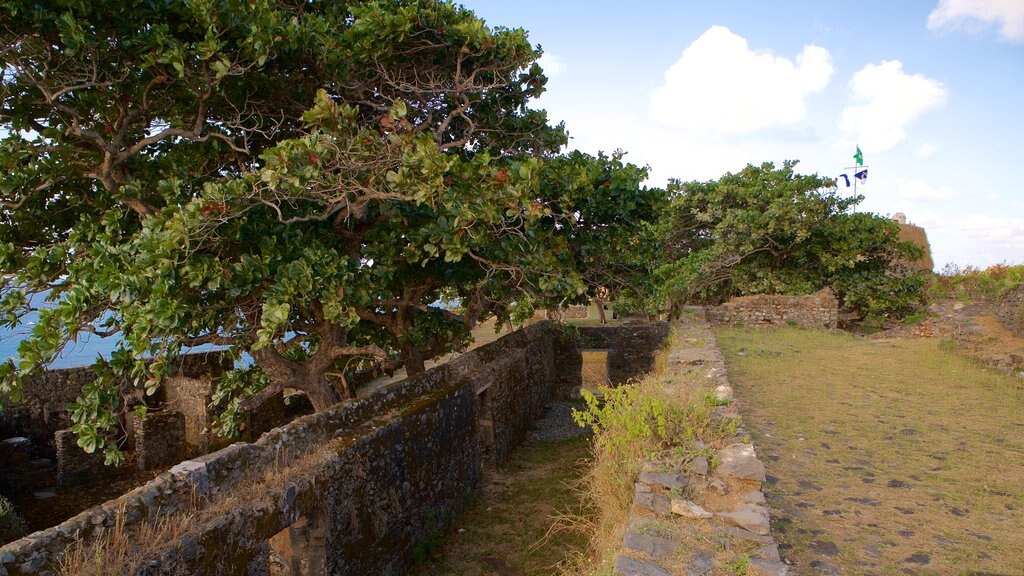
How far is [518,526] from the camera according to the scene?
8.10 meters

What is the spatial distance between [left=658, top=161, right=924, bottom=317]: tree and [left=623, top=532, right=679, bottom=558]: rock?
14.6 metres

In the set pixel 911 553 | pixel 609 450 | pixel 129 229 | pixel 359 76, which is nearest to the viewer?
pixel 911 553

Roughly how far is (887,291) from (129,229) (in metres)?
20.5

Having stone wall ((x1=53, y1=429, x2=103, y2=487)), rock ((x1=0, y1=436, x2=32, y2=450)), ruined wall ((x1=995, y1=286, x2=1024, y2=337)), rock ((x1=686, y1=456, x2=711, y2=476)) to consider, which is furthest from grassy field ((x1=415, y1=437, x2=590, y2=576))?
ruined wall ((x1=995, y1=286, x2=1024, y2=337))

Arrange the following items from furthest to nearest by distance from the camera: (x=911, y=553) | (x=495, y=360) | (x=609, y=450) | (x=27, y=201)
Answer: (x=495, y=360)
(x=27, y=201)
(x=609, y=450)
(x=911, y=553)

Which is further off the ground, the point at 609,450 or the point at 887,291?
the point at 887,291

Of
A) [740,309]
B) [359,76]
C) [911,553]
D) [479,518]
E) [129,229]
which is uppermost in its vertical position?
[359,76]

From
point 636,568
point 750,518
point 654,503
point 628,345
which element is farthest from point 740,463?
point 628,345

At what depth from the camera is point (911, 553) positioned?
3.90 metres

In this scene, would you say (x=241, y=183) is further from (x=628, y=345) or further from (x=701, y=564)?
(x=628, y=345)

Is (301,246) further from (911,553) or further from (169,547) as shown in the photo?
(911,553)

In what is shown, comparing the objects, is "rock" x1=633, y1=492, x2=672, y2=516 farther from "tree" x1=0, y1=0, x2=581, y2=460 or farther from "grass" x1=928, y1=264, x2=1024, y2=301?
"grass" x1=928, y1=264, x2=1024, y2=301

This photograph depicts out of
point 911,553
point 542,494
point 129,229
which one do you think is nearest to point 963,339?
point 542,494

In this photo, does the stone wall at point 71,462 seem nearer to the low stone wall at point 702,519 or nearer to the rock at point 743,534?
the low stone wall at point 702,519
